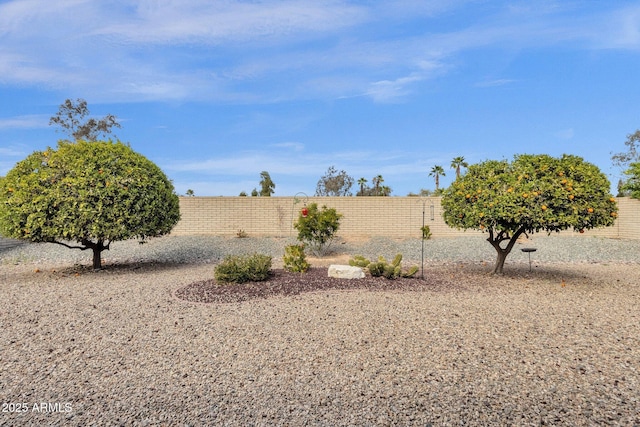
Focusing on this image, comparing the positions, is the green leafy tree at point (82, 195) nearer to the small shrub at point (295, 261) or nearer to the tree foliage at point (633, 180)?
the small shrub at point (295, 261)

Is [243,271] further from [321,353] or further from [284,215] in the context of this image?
[284,215]

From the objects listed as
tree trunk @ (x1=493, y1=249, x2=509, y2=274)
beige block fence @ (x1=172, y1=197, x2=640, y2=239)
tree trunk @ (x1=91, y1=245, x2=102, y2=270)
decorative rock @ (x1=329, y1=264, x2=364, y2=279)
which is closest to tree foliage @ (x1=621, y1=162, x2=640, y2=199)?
beige block fence @ (x1=172, y1=197, x2=640, y2=239)

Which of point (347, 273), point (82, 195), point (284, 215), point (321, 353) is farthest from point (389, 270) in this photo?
point (284, 215)

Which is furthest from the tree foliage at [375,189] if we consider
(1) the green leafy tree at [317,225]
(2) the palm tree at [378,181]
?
(1) the green leafy tree at [317,225]

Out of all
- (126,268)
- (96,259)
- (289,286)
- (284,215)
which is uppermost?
(284,215)

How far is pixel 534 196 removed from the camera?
8844 millimetres

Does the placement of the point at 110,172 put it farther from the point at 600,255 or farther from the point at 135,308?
the point at 600,255

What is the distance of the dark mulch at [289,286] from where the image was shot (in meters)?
7.82

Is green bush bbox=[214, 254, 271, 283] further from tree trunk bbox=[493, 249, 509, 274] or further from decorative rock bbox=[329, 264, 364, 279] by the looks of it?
tree trunk bbox=[493, 249, 509, 274]

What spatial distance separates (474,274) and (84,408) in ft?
29.7

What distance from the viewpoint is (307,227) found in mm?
15125

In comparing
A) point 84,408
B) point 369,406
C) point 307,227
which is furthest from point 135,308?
point 307,227

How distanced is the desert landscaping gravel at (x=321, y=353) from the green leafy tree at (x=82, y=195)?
1.40 metres

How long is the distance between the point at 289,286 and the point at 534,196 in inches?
196
